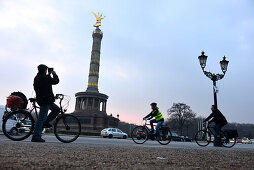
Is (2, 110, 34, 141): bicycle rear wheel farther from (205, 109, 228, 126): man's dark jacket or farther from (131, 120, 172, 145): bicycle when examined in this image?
(205, 109, 228, 126): man's dark jacket

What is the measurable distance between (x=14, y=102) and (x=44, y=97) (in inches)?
33.1

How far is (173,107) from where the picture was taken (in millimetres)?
56969

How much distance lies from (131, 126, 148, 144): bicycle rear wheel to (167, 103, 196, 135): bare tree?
4879cm

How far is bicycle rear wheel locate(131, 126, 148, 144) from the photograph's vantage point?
9.11m

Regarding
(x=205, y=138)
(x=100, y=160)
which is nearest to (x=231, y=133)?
(x=205, y=138)

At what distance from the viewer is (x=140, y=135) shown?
927 cm

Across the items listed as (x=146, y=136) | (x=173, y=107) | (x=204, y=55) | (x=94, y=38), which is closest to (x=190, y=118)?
(x=173, y=107)

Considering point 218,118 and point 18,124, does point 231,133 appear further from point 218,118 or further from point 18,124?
point 18,124

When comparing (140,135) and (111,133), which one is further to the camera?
(111,133)

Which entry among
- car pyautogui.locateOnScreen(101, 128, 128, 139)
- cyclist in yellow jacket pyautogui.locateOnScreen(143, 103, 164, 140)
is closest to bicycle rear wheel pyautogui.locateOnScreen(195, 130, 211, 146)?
cyclist in yellow jacket pyautogui.locateOnScreen(143, 103, 164, 140)

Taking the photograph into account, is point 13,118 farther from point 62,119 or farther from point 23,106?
point 62,119

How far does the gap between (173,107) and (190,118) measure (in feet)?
17.1

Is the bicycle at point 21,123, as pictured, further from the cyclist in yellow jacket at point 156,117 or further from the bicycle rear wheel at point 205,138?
the bicycle rear wheel at point 205,138

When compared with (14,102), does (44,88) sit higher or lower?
higher
